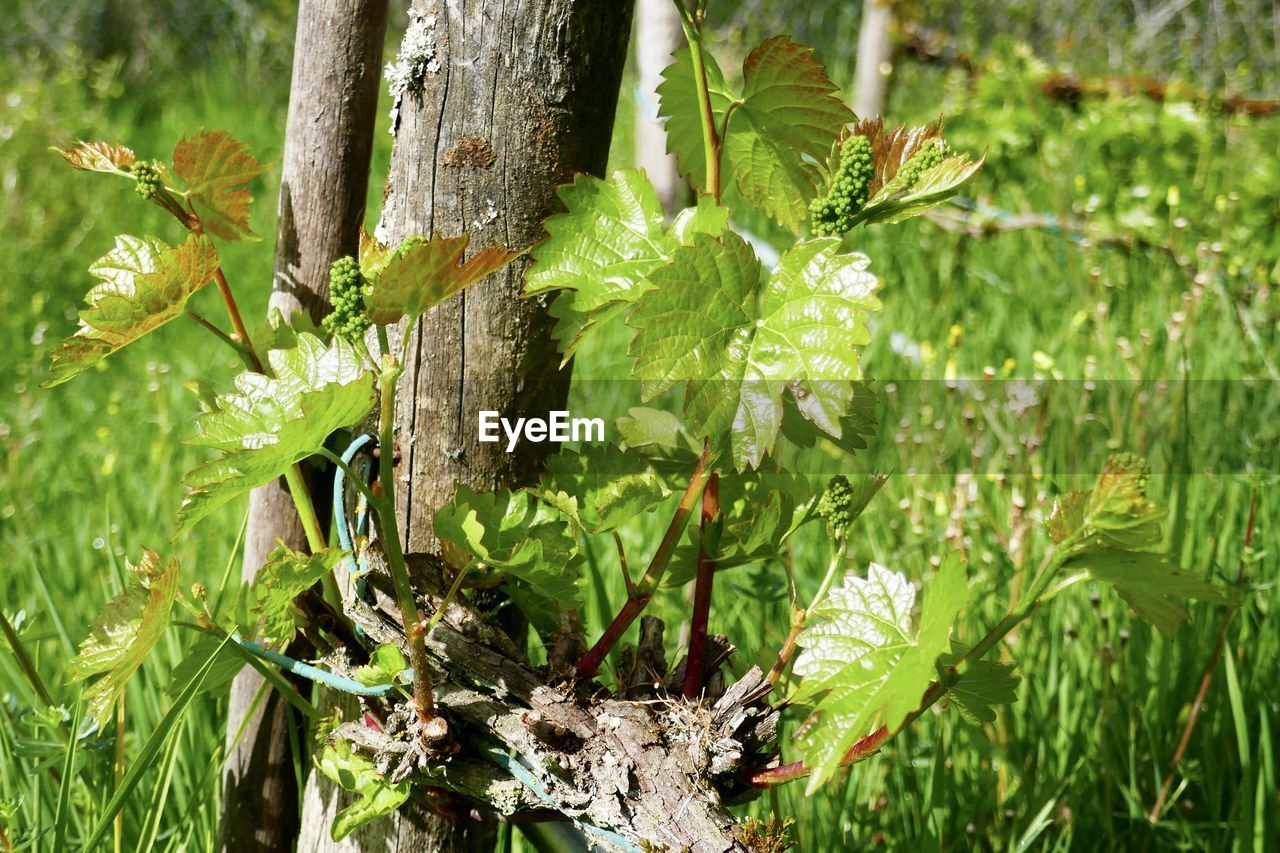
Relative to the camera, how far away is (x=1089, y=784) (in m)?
1.66

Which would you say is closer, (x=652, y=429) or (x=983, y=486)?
(x=652, y=429)

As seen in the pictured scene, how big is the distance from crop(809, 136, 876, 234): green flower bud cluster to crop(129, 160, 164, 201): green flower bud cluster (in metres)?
0.58

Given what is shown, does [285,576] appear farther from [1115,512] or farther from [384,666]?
[1115,512]

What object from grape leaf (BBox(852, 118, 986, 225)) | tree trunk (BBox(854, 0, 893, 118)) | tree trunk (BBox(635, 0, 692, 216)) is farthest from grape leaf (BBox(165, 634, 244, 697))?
tree trunk (BBox(854, 0, 893, 118))

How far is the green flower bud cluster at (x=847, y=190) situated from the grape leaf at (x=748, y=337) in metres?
0.04

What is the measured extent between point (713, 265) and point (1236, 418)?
2172 mm

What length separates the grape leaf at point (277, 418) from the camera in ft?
2.37

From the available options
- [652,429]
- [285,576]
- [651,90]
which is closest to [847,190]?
[652,429]

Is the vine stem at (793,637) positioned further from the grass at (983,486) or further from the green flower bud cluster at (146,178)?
the green flower bud cluster at (146,178)

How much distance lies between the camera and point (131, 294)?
2.82ft

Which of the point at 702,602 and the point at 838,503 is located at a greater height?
the point at 838,503

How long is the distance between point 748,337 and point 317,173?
0.63m

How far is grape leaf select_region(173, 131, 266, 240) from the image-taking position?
0.98m

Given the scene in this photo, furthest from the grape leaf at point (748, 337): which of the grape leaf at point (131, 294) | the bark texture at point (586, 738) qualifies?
the grape leaf at point (131, 294)
